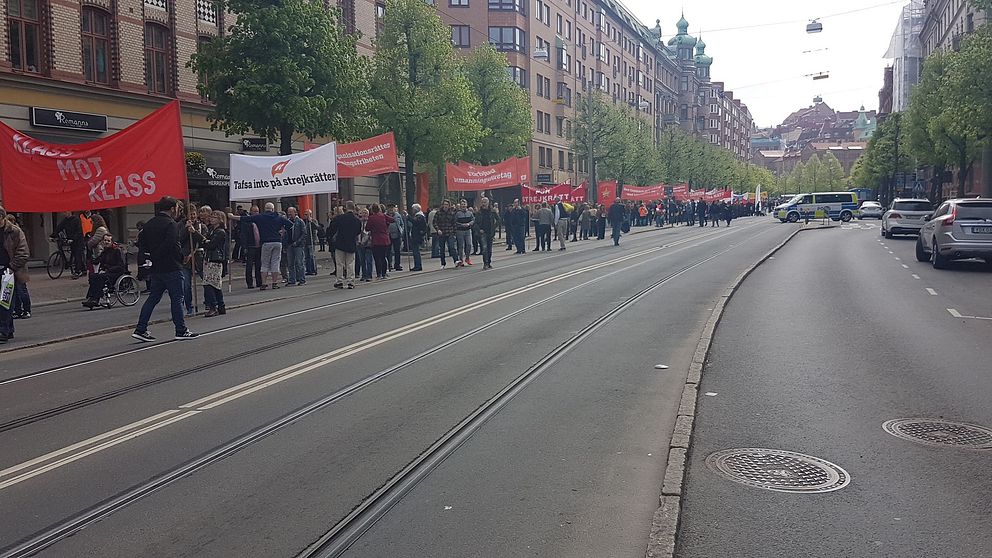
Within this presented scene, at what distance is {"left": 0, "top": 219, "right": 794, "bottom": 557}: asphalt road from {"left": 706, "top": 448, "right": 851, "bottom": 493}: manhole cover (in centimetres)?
42

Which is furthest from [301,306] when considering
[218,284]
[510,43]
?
[510,43]

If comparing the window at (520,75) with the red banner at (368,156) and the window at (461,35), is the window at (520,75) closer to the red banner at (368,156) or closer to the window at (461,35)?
the window at (461,35)

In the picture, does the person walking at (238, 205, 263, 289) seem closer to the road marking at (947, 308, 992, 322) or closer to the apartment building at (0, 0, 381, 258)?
the apartment building at (0, 0, 381, 258)

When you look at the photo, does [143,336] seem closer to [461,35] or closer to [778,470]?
[778,470]

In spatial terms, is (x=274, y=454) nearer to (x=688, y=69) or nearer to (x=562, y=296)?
(x=562, y=296)

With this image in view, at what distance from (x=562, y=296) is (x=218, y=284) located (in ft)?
18.9

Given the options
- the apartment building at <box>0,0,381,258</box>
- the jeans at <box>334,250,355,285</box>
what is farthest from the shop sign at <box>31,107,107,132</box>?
the jeans at <box>334,250,355,285</box>

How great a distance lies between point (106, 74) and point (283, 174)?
36.3ft

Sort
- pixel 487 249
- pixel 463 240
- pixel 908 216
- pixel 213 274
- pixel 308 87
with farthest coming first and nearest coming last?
pixel 908 216 < pixel 463 240 < pixel 308 87 < pixel 487 249 < pixel 213 274

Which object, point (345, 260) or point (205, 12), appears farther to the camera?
point (205, 12)

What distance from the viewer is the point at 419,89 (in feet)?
109

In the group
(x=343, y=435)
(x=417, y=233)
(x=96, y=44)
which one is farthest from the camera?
(x=96, y=44)

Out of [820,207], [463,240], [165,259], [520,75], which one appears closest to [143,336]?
[165,259]

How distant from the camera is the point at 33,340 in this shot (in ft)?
37.8
